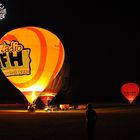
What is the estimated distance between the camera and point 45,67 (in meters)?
35.8

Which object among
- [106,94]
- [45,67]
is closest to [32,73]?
[45,67]

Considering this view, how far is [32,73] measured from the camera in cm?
3541

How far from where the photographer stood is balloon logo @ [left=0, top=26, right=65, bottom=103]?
35406 mm

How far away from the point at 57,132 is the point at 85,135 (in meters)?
1.60

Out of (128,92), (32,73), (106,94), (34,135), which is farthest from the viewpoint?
(106,94)

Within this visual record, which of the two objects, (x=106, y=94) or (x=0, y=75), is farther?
(x=106, y=94)

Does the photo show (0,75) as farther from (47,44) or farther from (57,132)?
(57,132)

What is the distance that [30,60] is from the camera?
1398 inches

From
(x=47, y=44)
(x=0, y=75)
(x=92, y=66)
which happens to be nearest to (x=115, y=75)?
(x=92, y=66)

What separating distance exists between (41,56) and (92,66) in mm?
79757

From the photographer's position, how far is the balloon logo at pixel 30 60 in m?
35.4

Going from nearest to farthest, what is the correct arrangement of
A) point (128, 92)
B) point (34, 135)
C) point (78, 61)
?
point (34, 135), point (128, 92), point (78, 61)

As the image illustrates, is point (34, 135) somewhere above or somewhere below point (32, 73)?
below

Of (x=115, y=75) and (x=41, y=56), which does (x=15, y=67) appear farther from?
(x=115, y=75)
